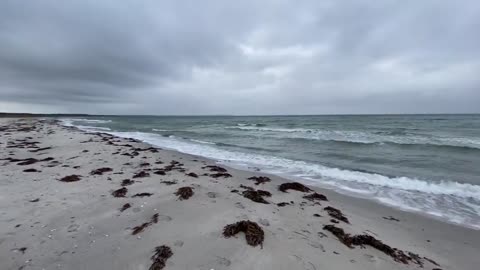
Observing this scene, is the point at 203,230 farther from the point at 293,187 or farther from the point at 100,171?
the point at 100,171

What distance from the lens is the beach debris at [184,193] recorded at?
5.50 m

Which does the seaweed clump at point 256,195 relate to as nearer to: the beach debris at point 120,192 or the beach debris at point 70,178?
the beach debris at point 120,192

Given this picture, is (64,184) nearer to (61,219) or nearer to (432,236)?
(61,219)

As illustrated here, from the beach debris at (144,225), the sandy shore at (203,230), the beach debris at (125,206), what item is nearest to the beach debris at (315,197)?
the sandy shore at (203,230)

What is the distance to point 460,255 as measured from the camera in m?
3.99

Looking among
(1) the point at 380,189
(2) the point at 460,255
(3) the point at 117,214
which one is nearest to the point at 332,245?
(2) the point at 460,255

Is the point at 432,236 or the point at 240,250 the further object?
the point at 432,236

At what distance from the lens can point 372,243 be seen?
12.8 feet

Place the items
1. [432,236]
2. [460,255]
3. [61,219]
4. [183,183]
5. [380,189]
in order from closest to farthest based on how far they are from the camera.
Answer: [460,255]
[61,219]
[432,236]
[183,183]
[380,189]

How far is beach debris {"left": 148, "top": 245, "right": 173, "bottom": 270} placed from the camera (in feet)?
9.95

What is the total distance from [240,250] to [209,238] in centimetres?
55

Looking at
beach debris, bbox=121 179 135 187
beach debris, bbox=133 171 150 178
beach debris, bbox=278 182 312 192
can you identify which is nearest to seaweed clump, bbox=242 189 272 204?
beach debris, bbox=278 182 312 192

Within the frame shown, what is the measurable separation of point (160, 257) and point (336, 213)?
366 cm

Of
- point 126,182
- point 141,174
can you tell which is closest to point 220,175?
point 141,174
